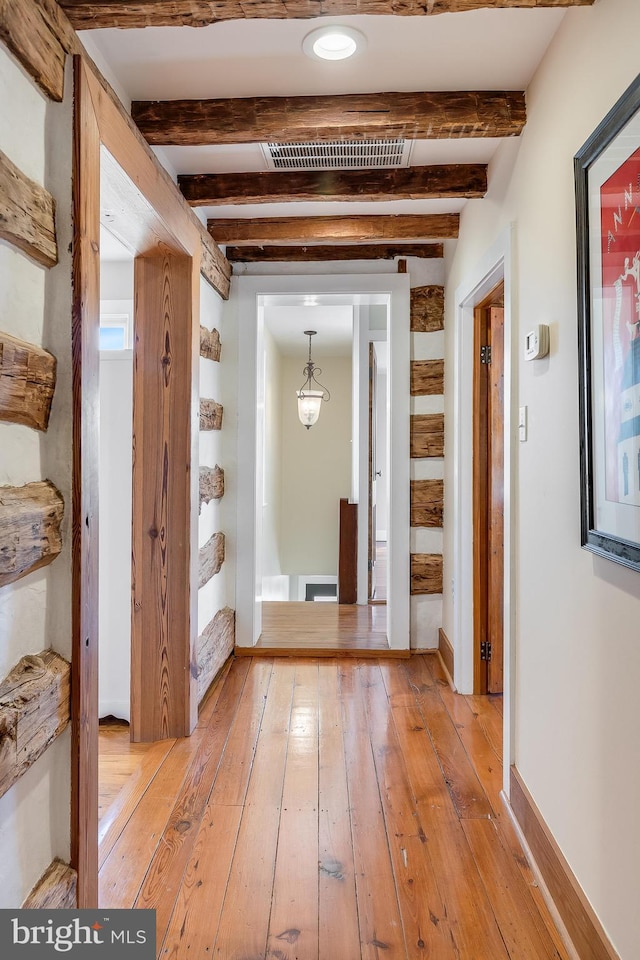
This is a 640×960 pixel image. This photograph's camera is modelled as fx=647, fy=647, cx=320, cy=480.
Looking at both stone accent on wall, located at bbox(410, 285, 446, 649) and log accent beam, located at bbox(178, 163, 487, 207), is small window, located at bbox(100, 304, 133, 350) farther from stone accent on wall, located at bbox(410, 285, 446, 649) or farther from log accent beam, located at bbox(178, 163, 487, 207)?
stone accent on wall, located at bbox(410, 285, 446, 649)

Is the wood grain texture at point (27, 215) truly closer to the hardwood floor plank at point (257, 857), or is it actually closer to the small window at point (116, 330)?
the hardwood floor plank at point (257, 857)

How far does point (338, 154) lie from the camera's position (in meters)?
2.59

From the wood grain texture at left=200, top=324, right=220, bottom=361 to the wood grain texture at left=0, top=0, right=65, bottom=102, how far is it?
1.67 m

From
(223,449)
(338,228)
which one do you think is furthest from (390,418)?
(338,228)

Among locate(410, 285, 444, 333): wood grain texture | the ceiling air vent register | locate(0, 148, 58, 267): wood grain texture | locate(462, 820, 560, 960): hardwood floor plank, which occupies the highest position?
the ceiling air vent register

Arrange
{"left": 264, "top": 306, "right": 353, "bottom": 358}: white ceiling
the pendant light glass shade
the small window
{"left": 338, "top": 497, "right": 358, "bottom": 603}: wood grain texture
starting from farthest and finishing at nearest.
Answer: the pendant light glass shade → {"left": 264, "top": 306, "right": 353, "bottom": 358}: white ceiling → {"left": 338, "top": 497, "right": 358, "bottom": 603}: wood grain texture → the small window

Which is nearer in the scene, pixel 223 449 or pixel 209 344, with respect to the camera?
pixel 209 344

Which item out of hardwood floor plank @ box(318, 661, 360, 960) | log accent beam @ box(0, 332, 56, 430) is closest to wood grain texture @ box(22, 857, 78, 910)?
hardwood floor plank @ box(318, 661, 360, 960)

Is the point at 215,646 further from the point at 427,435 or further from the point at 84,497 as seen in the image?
the point at 84,497

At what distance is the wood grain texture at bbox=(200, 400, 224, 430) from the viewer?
3.24 m

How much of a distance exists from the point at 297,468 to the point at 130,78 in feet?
21.1

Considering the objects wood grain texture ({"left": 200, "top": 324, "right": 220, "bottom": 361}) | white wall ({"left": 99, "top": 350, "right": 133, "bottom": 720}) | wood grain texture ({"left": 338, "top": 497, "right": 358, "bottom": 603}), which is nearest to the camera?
white wall ({"left": 99, "top": 350, "right": 133, "bottom": 720})

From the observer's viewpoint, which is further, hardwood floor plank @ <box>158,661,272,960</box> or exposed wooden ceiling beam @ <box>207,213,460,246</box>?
exposed wooden ceiling beam @ <box>207,213,460,246</box>

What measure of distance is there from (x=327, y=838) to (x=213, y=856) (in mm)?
360
